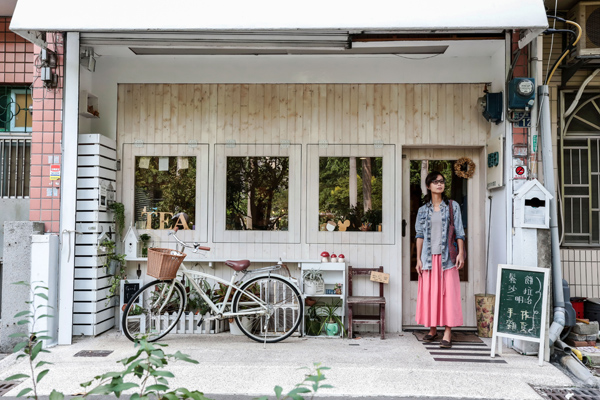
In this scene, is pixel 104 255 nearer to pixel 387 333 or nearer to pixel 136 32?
pixel 136 32

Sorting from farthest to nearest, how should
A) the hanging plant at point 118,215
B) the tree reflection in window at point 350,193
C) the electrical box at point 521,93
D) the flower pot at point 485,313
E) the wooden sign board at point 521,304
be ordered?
the tree reflection in window at point 350,193 < the hanging plant at point 118,215 < the flower pot at point 485,313 < the electrical box at point 521,93 < the wooden sign board at point 521,304

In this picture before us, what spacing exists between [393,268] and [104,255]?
353 centimetres

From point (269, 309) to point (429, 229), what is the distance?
6.59 feet

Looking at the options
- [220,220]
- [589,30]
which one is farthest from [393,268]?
[589,30]

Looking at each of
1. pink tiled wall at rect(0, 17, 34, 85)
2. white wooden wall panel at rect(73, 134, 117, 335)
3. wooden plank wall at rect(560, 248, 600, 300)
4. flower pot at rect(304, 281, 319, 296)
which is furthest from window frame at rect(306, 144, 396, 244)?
pink tiled wall at rect(0, 17, 34, 85)

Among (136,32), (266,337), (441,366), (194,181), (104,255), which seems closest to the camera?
(441,366)

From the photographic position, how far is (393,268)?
666cm

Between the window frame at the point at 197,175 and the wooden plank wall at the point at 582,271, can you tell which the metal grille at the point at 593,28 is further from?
the window frame at the point at 197,175

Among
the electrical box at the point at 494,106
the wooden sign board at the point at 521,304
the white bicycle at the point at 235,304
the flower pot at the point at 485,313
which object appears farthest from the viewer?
the flower pot at the point at 485,313

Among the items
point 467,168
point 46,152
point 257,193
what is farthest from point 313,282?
point 46,152

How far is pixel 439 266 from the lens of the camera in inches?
234

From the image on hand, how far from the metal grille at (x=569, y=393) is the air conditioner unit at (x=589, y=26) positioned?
3.93 metres

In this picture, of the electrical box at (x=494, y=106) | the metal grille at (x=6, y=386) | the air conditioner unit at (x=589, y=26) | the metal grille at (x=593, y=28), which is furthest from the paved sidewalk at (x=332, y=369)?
the metal grille at (x=593, y=28)

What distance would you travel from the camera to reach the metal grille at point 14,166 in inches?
267
